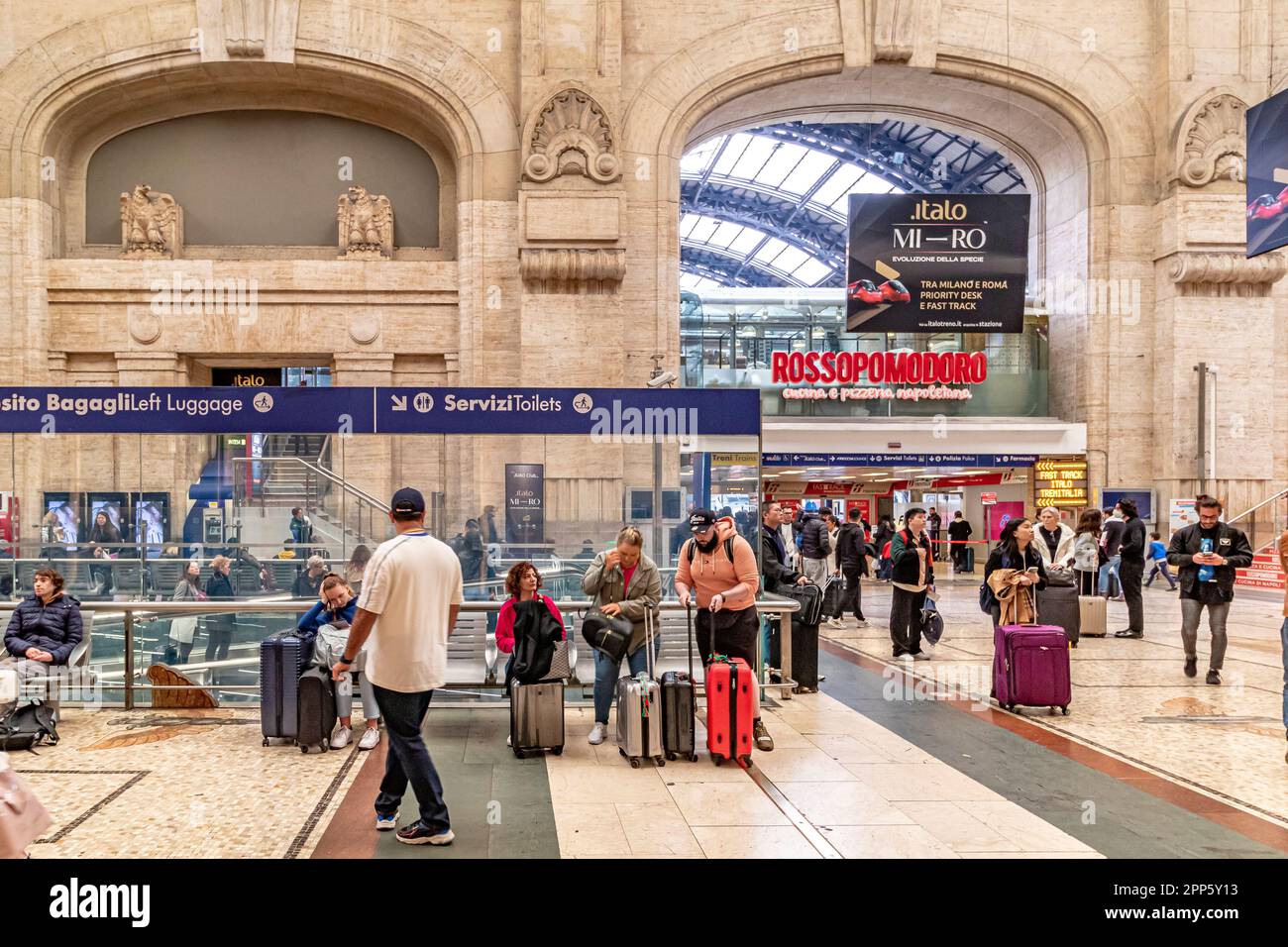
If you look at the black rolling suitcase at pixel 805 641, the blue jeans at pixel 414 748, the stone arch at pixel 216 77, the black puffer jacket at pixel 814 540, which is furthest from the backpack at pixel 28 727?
A: the stone arch at pixel 216 77

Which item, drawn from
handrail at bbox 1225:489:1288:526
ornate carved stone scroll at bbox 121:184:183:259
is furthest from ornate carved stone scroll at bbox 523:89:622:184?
handrail at bbox 1225:489:1288:526

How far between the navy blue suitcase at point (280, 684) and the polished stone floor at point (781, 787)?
6.7 inches

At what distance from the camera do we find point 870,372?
23500 mm

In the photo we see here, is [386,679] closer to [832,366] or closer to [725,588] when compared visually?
[725,588]

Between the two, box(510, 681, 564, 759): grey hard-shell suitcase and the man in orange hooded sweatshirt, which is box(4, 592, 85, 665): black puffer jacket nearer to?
box(510, 681, 564, 759): grey hard-shell suitcase

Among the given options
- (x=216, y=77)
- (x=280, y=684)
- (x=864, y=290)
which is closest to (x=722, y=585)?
(x=280, y=684)

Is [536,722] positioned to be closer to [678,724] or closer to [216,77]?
[678,724]

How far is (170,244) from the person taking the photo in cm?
2011

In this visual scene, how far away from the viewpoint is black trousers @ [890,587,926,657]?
10.9 meters

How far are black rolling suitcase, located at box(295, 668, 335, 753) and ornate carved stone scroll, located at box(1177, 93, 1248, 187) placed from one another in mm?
20330

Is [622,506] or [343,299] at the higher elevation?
[343,299]

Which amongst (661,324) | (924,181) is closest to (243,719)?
(661,324)
